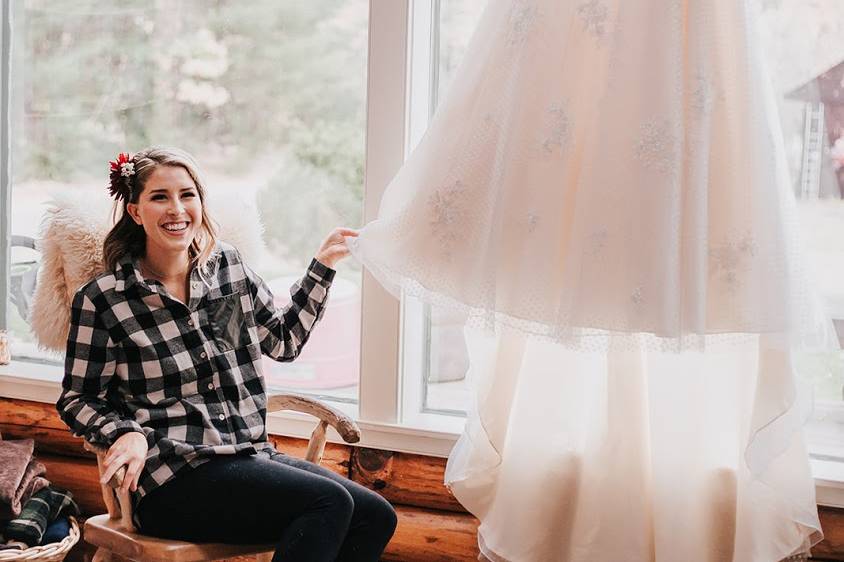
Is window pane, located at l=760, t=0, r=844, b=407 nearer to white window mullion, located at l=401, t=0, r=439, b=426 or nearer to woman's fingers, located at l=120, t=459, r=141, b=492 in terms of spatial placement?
white window mullion, located at l=401, t=0, r=439, b=426

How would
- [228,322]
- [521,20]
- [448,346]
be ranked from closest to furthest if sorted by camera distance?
[521,20], [228,322], [448,346]

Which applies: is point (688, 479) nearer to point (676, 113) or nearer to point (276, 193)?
point (676, 113)

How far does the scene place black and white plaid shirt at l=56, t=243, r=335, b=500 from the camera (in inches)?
82.0

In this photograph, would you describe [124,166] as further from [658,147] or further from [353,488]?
[658,147]

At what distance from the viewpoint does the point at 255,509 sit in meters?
2.03

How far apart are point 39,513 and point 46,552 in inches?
5.7

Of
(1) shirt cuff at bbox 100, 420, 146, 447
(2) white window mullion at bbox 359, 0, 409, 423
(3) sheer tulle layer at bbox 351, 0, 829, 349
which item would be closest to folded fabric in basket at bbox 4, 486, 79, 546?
(1) shirt cuff at bbox 100, 420, 146, 447

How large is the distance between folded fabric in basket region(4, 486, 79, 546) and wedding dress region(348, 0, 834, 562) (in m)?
1.11

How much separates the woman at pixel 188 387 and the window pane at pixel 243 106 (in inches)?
13.3

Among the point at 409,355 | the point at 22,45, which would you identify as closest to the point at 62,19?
the point at 22,45

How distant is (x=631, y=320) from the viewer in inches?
72.2

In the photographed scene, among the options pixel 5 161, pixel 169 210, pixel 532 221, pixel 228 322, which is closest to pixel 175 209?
pixel 169 210

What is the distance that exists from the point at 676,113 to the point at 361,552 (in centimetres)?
111

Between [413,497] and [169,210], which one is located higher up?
[169,210]
